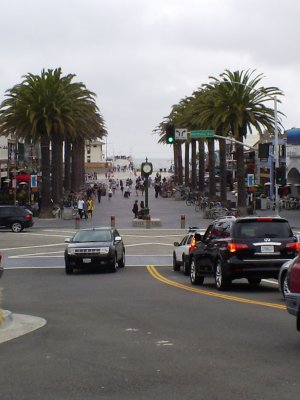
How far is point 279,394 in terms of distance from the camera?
776cm

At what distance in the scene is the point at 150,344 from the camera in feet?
36.1

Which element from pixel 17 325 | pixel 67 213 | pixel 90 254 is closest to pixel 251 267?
pixel 17 325

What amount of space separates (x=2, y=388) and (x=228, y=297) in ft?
32.4

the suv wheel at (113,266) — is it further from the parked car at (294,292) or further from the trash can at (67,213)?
the trash can at (67,213)

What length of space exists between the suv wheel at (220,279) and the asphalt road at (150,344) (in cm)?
31

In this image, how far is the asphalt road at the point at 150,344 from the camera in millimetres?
8211

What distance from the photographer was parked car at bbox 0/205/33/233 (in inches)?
1967

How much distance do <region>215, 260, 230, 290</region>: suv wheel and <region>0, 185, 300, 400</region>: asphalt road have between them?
0.31m

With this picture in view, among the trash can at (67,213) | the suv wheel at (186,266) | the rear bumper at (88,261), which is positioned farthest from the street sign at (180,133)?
the rear bumper at (88,261)

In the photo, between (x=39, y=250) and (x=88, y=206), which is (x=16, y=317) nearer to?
(x=39, y=250)

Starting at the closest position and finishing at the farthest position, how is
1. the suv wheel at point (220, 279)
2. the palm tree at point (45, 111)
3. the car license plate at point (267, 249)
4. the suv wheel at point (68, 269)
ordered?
the car license plate at point (267, 249) → the suv wheel at point (220, 279) → the suv wheel at point (68, 269) → the palm tree at point (45, 111)

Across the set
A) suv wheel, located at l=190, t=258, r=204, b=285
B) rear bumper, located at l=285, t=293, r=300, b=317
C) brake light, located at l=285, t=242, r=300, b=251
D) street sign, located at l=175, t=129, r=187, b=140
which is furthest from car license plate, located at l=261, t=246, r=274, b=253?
street sign, located at l=175, t=129, r=187, b=140

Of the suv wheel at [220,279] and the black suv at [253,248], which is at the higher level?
the black suv at [253,248]

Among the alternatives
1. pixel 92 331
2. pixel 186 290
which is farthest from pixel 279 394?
pixel 186 290
